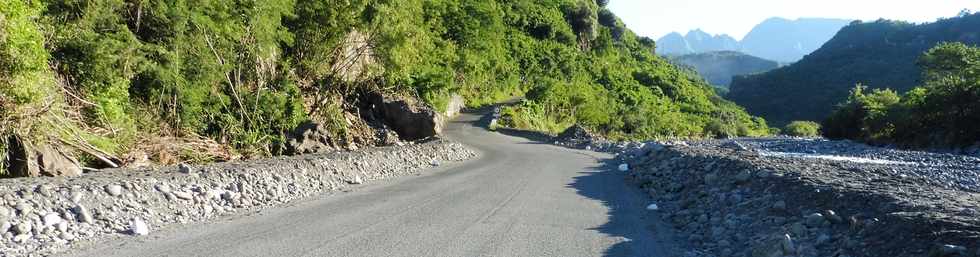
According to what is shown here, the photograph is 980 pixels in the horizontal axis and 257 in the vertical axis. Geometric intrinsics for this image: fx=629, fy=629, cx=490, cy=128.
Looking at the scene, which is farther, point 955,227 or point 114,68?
point 114,68

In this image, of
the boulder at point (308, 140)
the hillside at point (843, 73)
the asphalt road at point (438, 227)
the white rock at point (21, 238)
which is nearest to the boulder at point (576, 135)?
the boulder at point (308, 140)

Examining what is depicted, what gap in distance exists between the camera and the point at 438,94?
3133cm

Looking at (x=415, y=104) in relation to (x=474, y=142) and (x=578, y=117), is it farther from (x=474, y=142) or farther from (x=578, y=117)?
(x=578, y=117)

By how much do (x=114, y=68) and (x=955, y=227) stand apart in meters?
11.7

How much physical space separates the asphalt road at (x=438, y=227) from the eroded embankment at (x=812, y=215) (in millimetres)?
585

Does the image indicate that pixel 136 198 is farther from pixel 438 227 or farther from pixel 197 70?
pixel 197 70

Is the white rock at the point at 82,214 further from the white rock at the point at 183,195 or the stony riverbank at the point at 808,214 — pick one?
the stony riverbank at the point at 808,214

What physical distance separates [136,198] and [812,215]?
7266 millimetres

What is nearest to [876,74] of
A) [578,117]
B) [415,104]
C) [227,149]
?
[578,117]

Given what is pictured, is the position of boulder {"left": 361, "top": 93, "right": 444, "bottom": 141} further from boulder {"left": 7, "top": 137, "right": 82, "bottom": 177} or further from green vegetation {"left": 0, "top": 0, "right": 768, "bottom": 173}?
boulder {"left": 7, "top": 137, "right": 82, "bottom": 177}

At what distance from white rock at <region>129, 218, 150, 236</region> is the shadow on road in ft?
15.5

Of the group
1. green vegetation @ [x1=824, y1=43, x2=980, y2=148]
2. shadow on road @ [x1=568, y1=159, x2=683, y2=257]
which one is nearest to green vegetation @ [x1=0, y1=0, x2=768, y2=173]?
shadow on road @ [x1=568, y1=159, x2=683, y2=257]

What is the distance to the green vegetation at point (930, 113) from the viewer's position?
25656mm

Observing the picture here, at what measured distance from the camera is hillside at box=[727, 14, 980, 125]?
258ft
